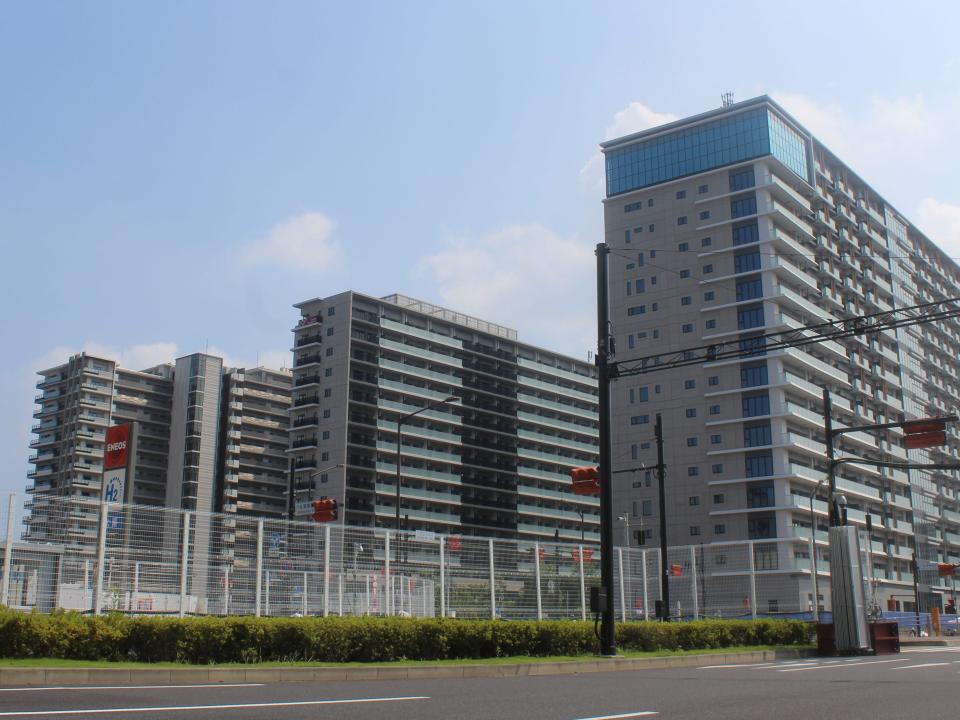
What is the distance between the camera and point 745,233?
90.6 metres

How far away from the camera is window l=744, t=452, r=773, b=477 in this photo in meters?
85.3

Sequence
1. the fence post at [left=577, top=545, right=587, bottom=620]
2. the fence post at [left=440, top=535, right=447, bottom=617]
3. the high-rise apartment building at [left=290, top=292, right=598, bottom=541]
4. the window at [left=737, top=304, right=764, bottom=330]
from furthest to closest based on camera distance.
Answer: the high-rise apartment building at [left=290, top=292, right=598, bottom=541] < the window at [left=737, top=304, right=764, bottom=330] < the fence post at [left=577, top=545, right=587, bottom=620] < the fence post at [left=440, top=535, right=447, bottom=617]

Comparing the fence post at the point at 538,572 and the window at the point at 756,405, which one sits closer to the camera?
the fence post at the point at 538,572

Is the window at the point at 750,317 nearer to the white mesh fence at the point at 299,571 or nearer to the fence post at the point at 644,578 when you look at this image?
the fence post at the point at 644,578

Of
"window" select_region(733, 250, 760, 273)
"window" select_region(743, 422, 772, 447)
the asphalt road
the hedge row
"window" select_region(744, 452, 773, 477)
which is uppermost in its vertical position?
"window" select_region(733, 250, 760, 273)

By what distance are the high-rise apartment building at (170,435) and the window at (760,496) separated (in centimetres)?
6328

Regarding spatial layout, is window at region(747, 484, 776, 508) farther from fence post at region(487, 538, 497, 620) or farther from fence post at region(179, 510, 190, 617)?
fence post at region(179, 510, 190, 617)

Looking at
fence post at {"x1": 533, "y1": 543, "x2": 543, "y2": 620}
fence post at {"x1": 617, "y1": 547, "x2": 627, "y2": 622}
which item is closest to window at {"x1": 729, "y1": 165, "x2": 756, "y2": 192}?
fence post at {"x1": 617, "y1": 547, "x2": 627, "y2": 622}

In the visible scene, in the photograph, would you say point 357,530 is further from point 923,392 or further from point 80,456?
point 80,456

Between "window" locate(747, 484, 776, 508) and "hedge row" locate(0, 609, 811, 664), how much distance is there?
221ft

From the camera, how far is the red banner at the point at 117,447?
24619 millimetres

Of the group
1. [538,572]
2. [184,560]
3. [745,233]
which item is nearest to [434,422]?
[745,233]

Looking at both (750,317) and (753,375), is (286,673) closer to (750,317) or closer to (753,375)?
(753,375)

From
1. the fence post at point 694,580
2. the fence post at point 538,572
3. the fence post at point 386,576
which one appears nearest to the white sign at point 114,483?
the fence post at point 386,576
